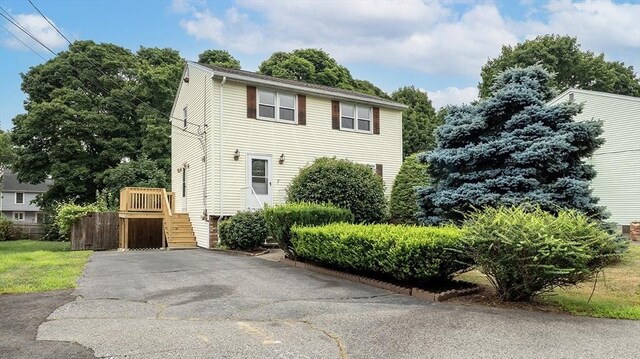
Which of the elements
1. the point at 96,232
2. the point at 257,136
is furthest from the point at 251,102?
the point at 96,232

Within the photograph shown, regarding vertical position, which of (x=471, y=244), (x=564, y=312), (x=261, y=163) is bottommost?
(x=564, y=312)

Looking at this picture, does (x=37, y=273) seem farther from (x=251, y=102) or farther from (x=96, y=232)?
(x=251, y=102)

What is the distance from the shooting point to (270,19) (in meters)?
15.2

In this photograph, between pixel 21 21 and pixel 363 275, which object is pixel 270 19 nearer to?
pixel 21 21

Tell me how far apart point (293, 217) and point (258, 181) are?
21.6 feet

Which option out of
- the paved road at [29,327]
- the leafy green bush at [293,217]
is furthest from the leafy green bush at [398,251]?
the paved road at [29,327]

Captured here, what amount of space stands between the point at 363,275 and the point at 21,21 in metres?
11.5

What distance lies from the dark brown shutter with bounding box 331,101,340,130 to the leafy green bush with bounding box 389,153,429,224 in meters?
3.53

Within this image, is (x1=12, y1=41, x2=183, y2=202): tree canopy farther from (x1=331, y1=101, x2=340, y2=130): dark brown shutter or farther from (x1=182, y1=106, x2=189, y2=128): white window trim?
(x1=331, y1=101, x2=340, y2=130): dark brown shutter

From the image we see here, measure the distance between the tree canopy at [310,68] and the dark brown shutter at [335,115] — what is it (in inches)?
564

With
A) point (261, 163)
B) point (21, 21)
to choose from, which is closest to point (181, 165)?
point (261, 163)

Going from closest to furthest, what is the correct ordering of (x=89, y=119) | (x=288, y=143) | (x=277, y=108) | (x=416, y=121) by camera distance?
(x=277, y=108), (x=288, y=143), (x=89, y=119), (x=416, y=121)

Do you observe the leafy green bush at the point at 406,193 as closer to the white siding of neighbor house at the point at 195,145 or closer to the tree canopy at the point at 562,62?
the white siding of neighbor house at the point at 195,145

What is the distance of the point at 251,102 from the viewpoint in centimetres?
1714
